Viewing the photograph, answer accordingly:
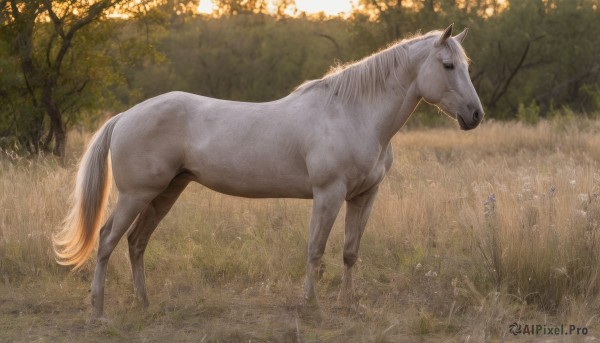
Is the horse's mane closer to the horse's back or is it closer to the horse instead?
the horse

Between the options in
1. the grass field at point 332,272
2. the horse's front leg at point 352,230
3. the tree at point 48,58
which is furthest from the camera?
the tree at point 48,58

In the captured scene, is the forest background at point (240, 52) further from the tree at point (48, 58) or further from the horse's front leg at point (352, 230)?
the horse's front leg at point (352, 230)

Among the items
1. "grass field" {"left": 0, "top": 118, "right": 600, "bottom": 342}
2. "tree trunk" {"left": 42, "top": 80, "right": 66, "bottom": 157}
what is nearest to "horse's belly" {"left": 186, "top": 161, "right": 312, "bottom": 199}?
"grass field" {"left": 0, "top": 118, "right": 600, "bottom": 342}

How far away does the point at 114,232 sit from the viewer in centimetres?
486

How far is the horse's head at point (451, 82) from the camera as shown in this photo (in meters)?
4.50

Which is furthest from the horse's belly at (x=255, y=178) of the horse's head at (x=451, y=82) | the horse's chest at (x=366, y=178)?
the horse's head at (x=451, y=82)

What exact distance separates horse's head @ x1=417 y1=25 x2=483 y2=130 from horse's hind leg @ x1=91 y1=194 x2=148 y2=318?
→ 201 cm

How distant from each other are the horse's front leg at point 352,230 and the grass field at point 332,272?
0.44 ft

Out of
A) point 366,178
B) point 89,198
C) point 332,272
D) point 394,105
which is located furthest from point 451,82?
point 89,198

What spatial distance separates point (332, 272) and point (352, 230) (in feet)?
2.26

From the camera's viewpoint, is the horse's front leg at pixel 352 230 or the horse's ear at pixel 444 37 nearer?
the horse's ear at pixel 444 37

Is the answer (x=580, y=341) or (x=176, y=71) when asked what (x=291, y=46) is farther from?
(x=580, y=341)

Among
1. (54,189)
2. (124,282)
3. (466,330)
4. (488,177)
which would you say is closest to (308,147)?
(466,330)

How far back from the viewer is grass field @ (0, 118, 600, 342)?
4406 mm
